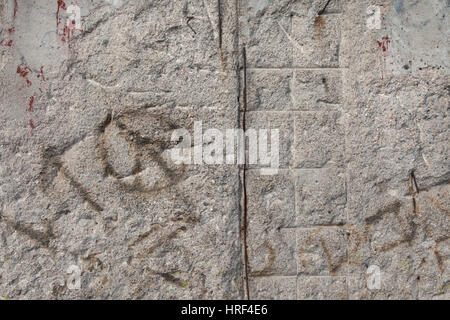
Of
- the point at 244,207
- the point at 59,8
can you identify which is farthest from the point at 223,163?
the point at 59,8

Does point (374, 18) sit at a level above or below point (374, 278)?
above

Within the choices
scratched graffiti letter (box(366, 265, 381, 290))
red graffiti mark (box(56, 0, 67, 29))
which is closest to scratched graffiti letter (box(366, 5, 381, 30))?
scratched graffiti letter (box(366, 265, 381, 290))

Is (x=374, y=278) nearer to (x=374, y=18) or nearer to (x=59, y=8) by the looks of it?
(x=374, y=18)

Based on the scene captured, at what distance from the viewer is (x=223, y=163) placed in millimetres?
1775

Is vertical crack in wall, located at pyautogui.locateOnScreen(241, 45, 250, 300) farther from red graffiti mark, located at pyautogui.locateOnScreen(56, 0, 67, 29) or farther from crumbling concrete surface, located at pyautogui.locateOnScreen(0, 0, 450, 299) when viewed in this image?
red graffiti mark, located at pyautogui.locateOnScreen(56, 0, 67, 29)

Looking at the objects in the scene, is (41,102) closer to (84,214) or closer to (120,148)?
(120,148)

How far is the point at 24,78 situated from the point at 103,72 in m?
0.29

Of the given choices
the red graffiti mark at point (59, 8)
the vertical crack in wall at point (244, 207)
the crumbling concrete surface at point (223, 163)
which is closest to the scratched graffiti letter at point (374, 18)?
the crumbling concrete surface at point (223, 163)

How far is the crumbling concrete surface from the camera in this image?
175 cm

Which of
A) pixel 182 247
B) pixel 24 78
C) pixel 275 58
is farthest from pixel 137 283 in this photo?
pixel 275 58

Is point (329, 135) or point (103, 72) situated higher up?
point (103, 72)

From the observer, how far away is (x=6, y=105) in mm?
1748

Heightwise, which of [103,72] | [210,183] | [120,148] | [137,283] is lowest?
[137,283]

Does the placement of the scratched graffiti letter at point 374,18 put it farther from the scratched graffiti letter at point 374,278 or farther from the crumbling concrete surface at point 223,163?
the scratched graffiti letter at point 374,278
